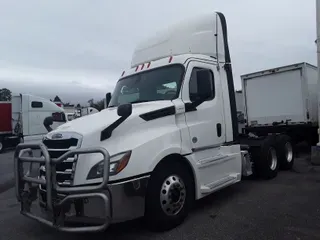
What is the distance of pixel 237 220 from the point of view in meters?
4.56

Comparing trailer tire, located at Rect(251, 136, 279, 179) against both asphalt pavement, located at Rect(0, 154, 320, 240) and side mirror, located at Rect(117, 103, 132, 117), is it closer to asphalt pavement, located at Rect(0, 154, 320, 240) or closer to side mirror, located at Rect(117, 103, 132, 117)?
asphalt pavement, located at Rect(0, 154, 320, 240)

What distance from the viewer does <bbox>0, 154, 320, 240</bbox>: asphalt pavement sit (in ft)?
13.4

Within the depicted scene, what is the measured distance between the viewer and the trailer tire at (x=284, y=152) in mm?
7930

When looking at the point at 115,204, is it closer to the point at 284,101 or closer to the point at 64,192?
the point at 64,192

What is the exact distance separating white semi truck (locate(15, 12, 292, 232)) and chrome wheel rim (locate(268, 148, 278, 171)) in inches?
50.6

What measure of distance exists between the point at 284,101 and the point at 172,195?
850 centimetres

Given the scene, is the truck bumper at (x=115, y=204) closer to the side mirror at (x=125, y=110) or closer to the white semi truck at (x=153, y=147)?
the white semi truck at (x=153, y=147)

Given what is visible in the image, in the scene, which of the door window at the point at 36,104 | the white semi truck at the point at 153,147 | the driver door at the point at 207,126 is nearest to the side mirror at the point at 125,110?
the white semi truck at the point at 153,147

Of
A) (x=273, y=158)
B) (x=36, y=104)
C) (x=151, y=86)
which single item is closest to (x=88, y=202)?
(x=151, y=86)

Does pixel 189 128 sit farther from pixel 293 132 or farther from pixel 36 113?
pixel 36 113

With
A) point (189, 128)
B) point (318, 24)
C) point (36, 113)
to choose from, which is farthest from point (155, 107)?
point (36, 113)

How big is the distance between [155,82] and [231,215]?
247 cm

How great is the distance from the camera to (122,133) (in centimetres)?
400

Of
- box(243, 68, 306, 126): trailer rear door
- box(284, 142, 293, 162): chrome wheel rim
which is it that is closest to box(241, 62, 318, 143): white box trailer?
box(243, 68, 306, 126): trailer rear door
